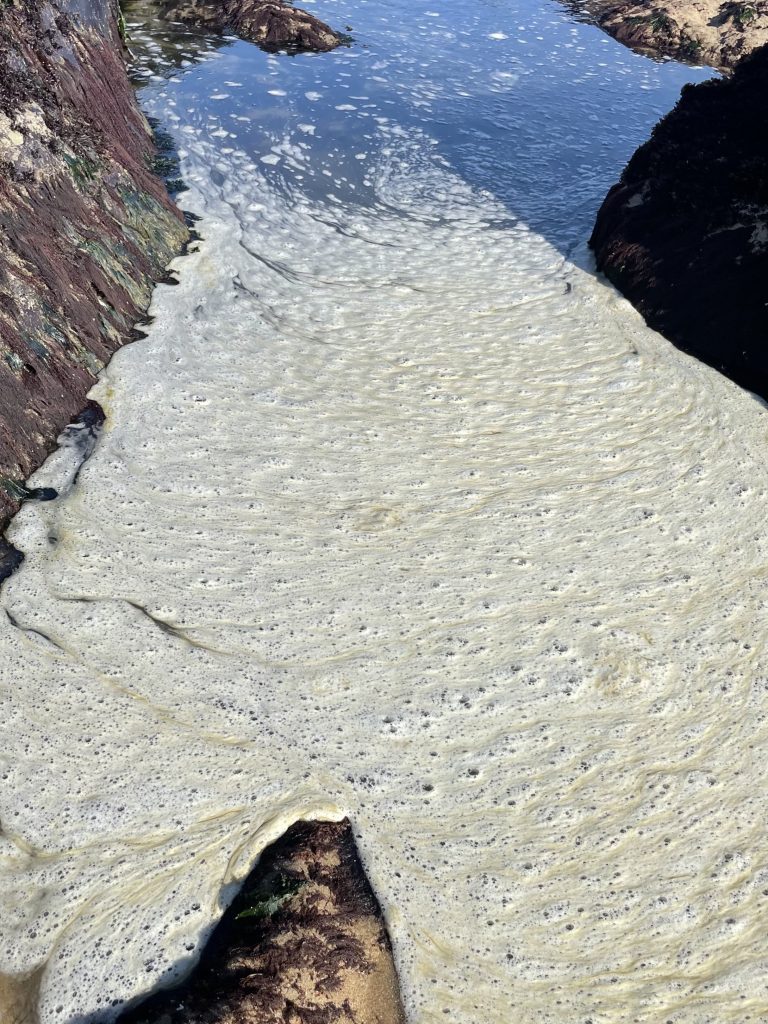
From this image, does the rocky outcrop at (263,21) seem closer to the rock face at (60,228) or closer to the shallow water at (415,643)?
the rock face at (60,228)

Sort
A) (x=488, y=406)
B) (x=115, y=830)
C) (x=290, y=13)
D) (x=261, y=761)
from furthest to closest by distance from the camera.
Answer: (x=290, y=13) → (x=488, y=406) → (x=261, y=761) → (x=115, y=830)

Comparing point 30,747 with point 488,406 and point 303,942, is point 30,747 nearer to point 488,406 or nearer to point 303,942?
point 303,942

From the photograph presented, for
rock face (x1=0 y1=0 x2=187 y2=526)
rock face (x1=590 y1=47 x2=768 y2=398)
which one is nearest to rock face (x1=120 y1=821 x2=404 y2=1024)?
rock face (x1=0 y1=0 x2=187 y2=526)

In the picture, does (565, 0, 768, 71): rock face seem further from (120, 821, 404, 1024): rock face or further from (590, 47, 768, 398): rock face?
(120, 821, 404, 1024): rock face

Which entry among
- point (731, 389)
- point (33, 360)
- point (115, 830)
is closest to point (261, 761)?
point (115, 830)

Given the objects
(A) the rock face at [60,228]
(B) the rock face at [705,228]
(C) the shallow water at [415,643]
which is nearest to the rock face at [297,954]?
(C) the shallow water at [415,643]

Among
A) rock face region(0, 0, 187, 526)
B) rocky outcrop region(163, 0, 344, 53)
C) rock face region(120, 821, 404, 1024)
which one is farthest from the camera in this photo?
rocky outcrop region(163, 0, 344, 53)
